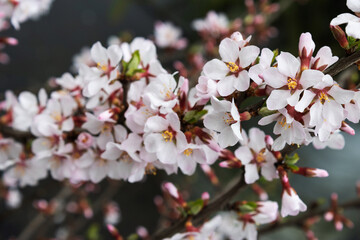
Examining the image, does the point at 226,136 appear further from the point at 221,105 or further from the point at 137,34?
the point at 137,34

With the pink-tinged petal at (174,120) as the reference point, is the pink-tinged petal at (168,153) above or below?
below

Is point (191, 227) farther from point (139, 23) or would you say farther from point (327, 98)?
point (139, 23)

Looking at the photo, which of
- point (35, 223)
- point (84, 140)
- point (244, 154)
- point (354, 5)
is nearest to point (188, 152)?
point (244, 154)

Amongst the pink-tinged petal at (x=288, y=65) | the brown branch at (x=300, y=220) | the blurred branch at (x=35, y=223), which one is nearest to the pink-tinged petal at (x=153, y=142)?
the pink-tinged petal at (x=288, y=65)

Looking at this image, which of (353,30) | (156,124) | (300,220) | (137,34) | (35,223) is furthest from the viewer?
(137,34)

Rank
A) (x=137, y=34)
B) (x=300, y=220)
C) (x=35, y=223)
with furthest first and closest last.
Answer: (x=137, y=34)
(x=35, y=223)
(x=300, y=220)

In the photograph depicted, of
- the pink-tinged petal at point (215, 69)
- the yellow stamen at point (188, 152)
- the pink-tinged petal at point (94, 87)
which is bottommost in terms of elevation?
the yellow stamen at point (188, 152)

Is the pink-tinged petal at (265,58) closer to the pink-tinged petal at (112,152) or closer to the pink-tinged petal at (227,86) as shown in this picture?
the pink-tinged petal at (227,86)
